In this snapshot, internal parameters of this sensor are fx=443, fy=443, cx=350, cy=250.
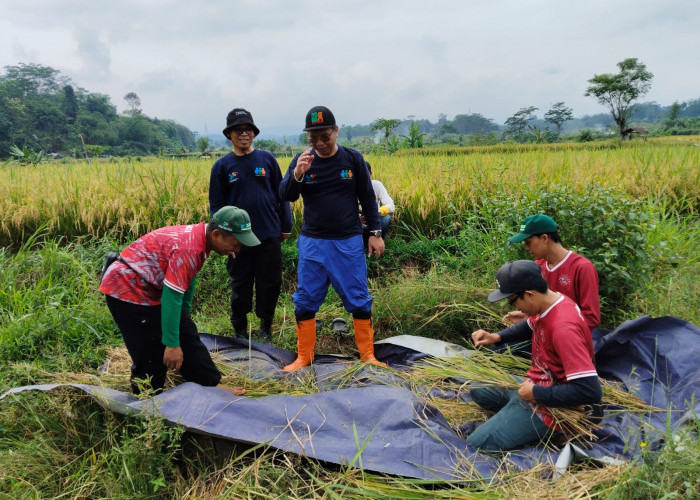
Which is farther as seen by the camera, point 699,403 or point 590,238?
point 590,238

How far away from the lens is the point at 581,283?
244cm

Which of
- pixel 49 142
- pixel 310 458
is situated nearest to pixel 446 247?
pixel 310 458

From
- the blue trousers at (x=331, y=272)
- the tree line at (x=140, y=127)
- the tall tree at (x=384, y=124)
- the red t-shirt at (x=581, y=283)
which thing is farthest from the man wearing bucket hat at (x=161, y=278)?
the tall tree at (x=384, y=124)

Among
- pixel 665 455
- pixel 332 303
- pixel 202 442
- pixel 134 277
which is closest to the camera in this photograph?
pixel 665 455

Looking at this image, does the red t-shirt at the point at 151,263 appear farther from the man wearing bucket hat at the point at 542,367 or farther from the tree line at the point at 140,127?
the tree line at the point at 140,127

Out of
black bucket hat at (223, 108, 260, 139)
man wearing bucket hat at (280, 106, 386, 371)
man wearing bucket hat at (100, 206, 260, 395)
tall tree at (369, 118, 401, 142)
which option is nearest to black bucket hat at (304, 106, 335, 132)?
man wearing bucket hat at (280, 106, 386, 371)

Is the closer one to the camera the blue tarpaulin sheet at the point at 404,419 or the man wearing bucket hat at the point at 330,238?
the blue tarpaulin sheet at the point at 404,419

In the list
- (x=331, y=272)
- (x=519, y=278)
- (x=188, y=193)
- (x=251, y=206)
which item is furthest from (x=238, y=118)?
(x=188, y=193)

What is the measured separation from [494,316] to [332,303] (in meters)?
1.51

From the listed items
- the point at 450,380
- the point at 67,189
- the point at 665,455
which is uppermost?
the point at 67,189

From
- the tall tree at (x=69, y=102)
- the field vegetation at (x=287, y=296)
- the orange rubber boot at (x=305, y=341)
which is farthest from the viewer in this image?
the tall tree at (x=69, y=102)

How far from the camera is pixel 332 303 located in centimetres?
415

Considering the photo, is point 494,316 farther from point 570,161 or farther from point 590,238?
point 570,161

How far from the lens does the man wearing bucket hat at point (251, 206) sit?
3.37 m
